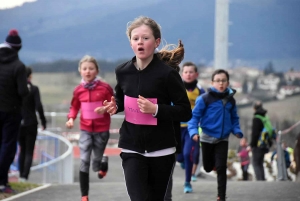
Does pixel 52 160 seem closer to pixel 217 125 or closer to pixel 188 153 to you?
pixel 188 153

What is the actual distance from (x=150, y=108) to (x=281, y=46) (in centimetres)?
3058

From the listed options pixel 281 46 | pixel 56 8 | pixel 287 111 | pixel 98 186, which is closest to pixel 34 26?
pixel 56 8

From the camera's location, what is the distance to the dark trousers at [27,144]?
555 inches

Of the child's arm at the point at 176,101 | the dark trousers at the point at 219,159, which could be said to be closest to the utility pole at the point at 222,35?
the dark trousers at the point at 219,159

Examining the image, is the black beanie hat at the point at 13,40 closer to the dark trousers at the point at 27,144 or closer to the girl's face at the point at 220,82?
the girl's face at the point at 220,82

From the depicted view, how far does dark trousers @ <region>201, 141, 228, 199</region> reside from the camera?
988 centimetres

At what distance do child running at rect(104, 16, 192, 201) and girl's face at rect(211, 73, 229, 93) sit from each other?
347 cm

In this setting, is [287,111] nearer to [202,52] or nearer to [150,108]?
[202,52]

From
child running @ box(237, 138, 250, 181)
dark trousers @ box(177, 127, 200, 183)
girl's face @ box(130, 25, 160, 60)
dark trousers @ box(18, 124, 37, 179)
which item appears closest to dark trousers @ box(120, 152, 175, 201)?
girl's face @ box(130, 25, 160, 60)

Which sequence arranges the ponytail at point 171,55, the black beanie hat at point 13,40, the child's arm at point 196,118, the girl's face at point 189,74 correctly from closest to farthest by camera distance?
the ponytail at point 171,55 → the child's arm at point 196,118 → the black beanie hat at point 13,40 → the girl's face at point 189,74

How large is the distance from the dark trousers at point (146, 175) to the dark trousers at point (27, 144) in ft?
24.9

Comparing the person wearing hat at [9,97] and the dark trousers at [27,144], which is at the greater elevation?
the person wearing hat at [9,97]

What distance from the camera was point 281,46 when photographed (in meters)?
36.3

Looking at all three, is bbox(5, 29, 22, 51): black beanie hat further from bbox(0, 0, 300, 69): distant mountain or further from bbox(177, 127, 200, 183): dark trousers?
bbox(0, 0, 300, 69): distant mountain
